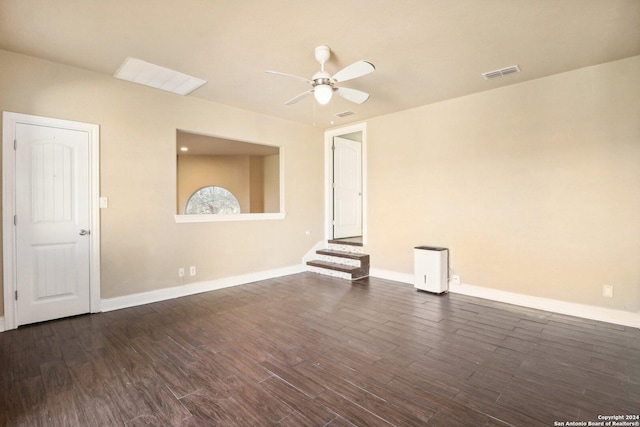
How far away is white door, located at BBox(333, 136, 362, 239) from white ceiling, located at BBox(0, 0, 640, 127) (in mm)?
2587

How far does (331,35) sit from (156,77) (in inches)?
88.1

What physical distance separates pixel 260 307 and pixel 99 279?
1905mm

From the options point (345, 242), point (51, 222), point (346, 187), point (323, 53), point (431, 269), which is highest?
point (323, 53)

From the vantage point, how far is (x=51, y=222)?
10.8 feet

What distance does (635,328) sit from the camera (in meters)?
3.10

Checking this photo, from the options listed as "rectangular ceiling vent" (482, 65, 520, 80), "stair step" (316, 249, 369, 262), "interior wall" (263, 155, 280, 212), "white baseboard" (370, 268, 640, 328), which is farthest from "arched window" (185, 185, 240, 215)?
"rectangular ceiling vent" (482, 65, 520, 80)

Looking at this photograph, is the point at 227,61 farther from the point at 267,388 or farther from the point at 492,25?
the point at 267,388

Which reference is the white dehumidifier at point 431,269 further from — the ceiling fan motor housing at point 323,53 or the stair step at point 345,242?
the ceiling fan motor housing at point 323,53

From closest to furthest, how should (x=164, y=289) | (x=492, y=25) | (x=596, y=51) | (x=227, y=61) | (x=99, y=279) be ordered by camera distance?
(x=492, y=25), (x=596, y=51), (x=227, y=61), (x=99, y=279), (x=164, y=289)

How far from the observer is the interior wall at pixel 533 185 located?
10.6 ft

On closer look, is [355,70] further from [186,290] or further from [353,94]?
[186,290]

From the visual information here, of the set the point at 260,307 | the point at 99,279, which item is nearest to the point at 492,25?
the point at 260,307

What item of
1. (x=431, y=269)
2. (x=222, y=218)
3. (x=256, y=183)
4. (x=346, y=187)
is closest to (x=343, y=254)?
(x=346, y=187)

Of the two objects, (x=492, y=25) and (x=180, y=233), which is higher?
(x=492, y=25)
